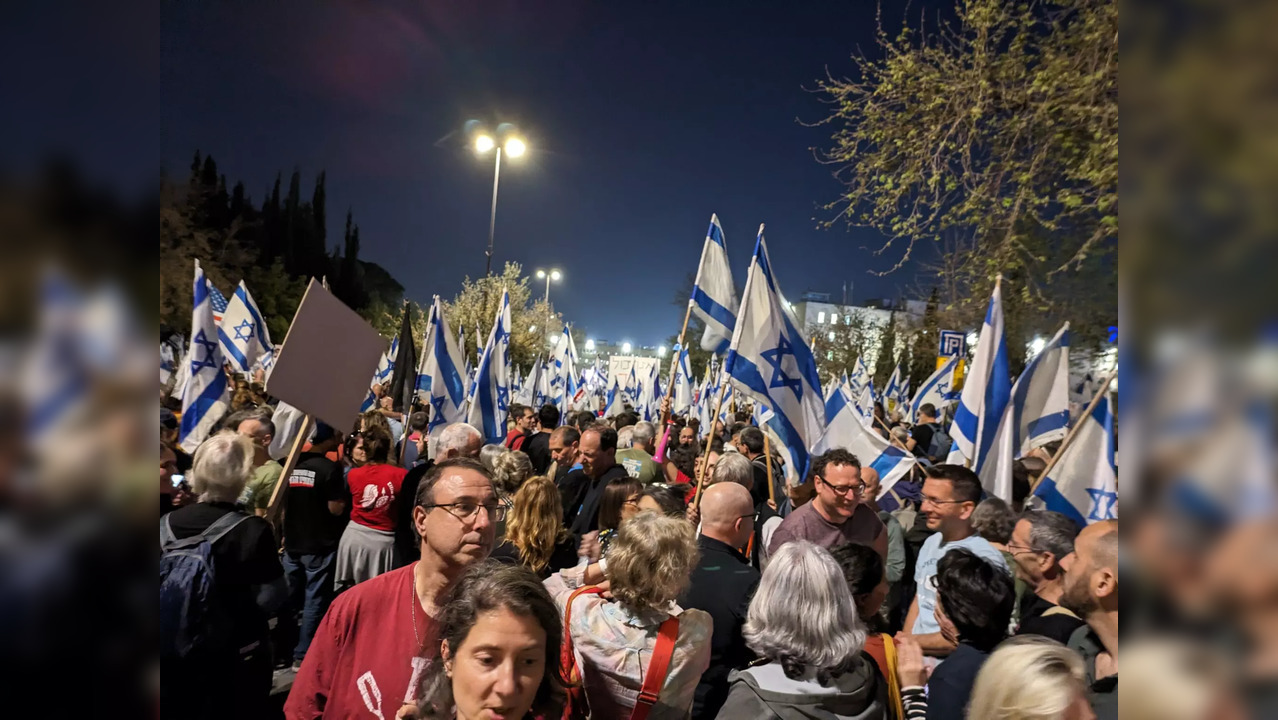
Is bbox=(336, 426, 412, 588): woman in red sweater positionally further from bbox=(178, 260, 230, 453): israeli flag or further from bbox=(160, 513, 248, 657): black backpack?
bbox=(178, 260, 230, 453): israeli flag

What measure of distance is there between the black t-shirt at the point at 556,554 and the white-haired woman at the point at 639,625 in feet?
3.89

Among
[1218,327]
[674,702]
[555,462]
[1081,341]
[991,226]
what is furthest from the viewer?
[1081,341]

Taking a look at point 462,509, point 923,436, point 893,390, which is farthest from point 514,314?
point 462,509

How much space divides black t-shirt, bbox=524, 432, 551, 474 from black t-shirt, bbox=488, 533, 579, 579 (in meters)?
2.94

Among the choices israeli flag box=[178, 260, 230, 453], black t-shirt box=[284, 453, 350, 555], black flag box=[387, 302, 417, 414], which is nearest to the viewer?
black t-shirt box=[284, 453, 350, 555]

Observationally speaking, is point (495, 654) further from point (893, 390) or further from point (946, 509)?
point (893, 390)

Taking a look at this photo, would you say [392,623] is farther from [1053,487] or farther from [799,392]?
[1053,487]

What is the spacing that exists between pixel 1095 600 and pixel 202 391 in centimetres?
755

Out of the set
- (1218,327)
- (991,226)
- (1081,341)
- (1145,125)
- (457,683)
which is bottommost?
(457,683)

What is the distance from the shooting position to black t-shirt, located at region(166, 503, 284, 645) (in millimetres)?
3170

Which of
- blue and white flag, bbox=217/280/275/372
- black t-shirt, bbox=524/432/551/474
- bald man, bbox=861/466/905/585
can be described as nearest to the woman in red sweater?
black t-shirt, bbox=524/432/551/474

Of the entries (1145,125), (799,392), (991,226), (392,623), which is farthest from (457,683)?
(991,226)

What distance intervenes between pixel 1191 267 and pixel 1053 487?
577 cm

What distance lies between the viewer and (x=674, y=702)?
109 inches
